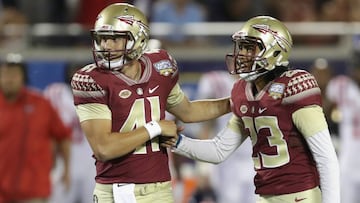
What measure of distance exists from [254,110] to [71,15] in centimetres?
513

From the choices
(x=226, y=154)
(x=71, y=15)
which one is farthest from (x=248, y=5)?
(x=226, y=154)

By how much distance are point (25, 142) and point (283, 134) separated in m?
3.81

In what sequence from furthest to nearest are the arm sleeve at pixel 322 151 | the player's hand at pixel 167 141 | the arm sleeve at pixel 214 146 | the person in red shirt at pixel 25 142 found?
the person in red shirt at pixel 25 142 → the arm sleeve at pixel 214 146 → the player's hand at pixel 167 141 → the arm sleeve at pixel 322 151

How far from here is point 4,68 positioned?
8.98 metres

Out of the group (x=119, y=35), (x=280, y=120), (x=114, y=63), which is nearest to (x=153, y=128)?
(x=114, y=63)

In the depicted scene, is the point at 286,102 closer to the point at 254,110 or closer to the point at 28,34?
the point at 254,110

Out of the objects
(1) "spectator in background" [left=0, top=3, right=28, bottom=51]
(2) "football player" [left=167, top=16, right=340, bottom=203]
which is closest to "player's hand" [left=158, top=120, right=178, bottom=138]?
(2) "football player" [left=167, top=16, right=340, bottom=203]

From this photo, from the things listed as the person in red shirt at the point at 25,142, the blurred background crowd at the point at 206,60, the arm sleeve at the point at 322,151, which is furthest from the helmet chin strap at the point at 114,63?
the blurred background crowd at the point at 206,60

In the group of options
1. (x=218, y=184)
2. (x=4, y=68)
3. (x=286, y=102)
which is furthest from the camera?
(x=218, y=184)

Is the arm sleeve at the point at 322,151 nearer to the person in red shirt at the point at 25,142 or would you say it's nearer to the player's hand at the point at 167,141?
the player's hand at the point at 167,141

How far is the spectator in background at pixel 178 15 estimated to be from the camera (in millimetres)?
10039

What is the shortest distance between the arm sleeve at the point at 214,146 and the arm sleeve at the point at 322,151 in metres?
0.58

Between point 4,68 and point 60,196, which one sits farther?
point 60,196

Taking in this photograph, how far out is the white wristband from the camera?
19.0ft
